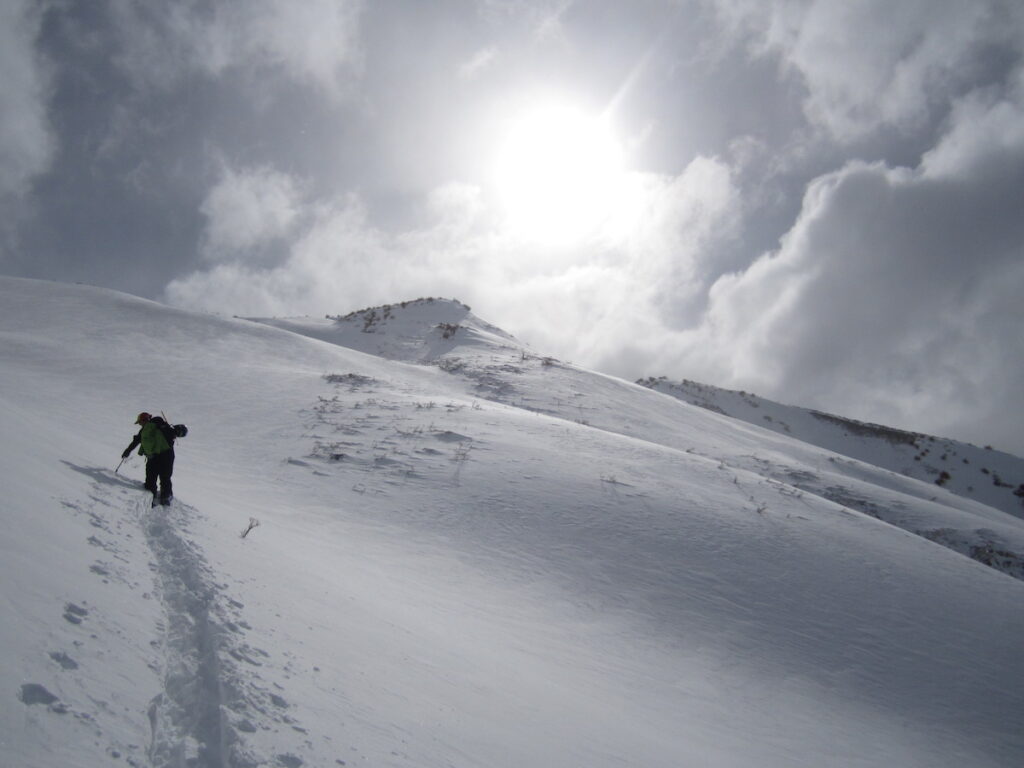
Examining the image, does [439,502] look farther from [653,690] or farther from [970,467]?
[970,467]

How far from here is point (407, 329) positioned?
33.0 meters

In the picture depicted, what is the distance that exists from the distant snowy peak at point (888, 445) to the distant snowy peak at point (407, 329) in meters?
16.0

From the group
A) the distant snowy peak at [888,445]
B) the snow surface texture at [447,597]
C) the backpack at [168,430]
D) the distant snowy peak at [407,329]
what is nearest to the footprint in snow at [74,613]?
the snow surface texture at [447,597]

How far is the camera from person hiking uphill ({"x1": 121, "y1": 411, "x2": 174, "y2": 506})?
6871mm

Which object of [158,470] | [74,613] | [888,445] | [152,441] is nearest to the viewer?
[74,613]

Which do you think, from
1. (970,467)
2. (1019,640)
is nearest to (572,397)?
(1019,640)

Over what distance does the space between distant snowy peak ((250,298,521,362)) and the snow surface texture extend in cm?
1197

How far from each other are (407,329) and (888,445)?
38.8 metres

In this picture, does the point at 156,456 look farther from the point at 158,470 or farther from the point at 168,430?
the point at 168,430

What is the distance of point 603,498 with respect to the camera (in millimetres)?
10719

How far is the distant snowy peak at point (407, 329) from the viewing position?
29312 millimetres

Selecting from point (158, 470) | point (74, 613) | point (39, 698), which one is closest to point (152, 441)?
point (158, 470)

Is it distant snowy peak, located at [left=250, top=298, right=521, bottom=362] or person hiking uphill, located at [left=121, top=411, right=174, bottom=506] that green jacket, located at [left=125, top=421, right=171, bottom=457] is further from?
distant snowy peak, located at [left=250, top=298, right=521, bottom=362]

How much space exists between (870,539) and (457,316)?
95.2ft
